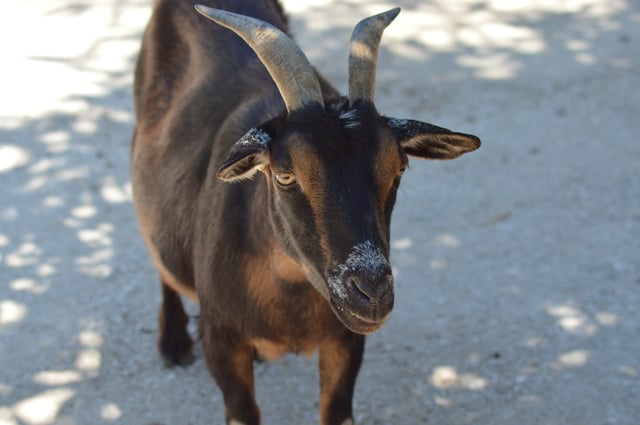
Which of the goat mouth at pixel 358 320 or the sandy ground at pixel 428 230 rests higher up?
the goat mouth at pixel 358 320

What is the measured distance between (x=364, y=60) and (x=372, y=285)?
1146mm

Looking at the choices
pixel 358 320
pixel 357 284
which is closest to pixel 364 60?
pixel 357 284

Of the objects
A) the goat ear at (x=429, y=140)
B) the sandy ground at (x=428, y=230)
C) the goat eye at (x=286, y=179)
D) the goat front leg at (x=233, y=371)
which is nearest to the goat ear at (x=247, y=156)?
the goat eye at (x=286, y=179)

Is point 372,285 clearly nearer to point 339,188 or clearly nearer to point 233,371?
point 339,188

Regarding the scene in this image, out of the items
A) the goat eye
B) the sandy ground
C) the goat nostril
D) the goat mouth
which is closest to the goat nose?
the goat nostril

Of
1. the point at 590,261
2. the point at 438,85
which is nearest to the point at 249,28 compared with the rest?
the point at 590,261

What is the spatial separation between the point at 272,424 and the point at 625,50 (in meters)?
7.09

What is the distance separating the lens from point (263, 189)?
4.45 meters

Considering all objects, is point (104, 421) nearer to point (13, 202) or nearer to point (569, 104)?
point (13, 202)

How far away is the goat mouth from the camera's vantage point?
11.9 ft

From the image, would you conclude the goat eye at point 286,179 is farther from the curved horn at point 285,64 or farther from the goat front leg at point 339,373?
the goat front leg at point 339,373

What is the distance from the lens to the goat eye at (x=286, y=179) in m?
3.89

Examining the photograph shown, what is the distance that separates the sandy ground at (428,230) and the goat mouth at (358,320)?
2051 mm

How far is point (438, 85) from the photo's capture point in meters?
9.77
